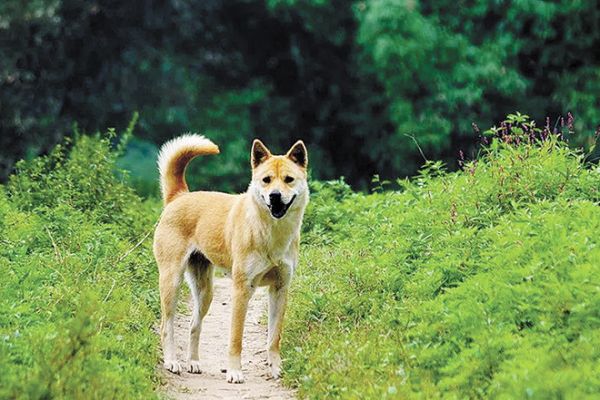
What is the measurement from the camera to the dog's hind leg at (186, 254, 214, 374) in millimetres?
8234

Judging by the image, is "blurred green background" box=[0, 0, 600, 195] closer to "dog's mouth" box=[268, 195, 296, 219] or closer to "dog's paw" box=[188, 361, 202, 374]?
"dog's mouth" box=[268, 195, 296, 219]

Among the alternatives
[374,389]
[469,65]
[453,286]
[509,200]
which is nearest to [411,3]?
[469,65]

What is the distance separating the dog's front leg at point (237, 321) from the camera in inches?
308

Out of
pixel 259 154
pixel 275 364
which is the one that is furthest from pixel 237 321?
pixel 259 154

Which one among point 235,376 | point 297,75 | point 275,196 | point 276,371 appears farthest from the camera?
point 297,75

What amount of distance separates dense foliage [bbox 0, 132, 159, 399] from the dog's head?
4.72ft

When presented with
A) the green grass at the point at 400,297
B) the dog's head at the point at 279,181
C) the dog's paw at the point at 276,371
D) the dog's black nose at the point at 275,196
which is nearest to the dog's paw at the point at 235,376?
the dog's paw at the point at 276,371

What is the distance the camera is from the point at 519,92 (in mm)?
20625

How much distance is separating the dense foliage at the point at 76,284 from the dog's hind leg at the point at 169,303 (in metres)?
0.14

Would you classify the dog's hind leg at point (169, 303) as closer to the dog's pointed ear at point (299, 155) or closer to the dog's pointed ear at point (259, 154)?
the dog's pointed ear at point (259, 154)

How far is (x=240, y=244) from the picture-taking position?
791 centimetres

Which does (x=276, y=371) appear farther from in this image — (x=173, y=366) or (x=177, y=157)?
(x=177, y=157)

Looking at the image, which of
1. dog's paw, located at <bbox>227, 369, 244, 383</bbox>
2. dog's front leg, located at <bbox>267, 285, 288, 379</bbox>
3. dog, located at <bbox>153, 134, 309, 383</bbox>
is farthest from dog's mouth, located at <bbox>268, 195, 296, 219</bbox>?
dog's paw, located at <bbox>227, 369, 244, 383</bbox>

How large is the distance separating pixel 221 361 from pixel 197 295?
0.62 metres
